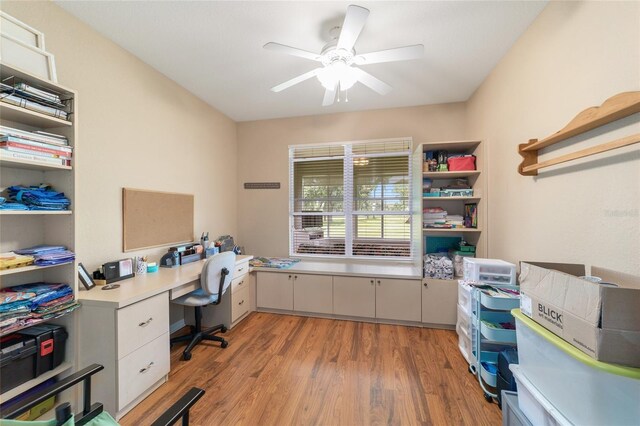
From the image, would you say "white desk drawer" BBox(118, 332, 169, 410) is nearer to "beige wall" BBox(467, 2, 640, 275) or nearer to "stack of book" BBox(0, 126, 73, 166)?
"stack of book" BBox(0, 126, 73, 166)

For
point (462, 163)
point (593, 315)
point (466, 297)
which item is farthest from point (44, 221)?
point (462, 163)

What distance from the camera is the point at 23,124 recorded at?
1.54 metres

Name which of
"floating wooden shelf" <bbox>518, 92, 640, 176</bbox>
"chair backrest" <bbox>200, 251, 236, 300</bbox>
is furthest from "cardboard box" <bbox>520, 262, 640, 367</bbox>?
"chair backrest" <bbox>200, 251, 236, 300</bbox>

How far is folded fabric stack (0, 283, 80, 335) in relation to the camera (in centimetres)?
129

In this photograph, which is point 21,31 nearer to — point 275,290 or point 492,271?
point 275,290

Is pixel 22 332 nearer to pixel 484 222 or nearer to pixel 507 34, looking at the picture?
pixel 484 222

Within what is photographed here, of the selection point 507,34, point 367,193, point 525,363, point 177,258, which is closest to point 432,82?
point 507,34

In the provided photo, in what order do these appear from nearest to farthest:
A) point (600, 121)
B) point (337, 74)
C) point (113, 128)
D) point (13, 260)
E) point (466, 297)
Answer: point (600, 121) < point (13, 260) < point (337, 74) < point (113, 128) < point (466, 297)

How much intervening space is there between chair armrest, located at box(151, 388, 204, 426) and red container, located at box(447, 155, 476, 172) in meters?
2.97

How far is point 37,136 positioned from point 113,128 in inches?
29.1

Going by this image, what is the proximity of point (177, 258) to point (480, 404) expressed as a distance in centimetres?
294

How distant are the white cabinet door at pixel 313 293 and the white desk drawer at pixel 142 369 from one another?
1502 millimetres

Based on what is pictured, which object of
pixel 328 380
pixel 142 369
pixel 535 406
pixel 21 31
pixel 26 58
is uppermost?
pixel 21 31

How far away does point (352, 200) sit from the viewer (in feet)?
11.7
